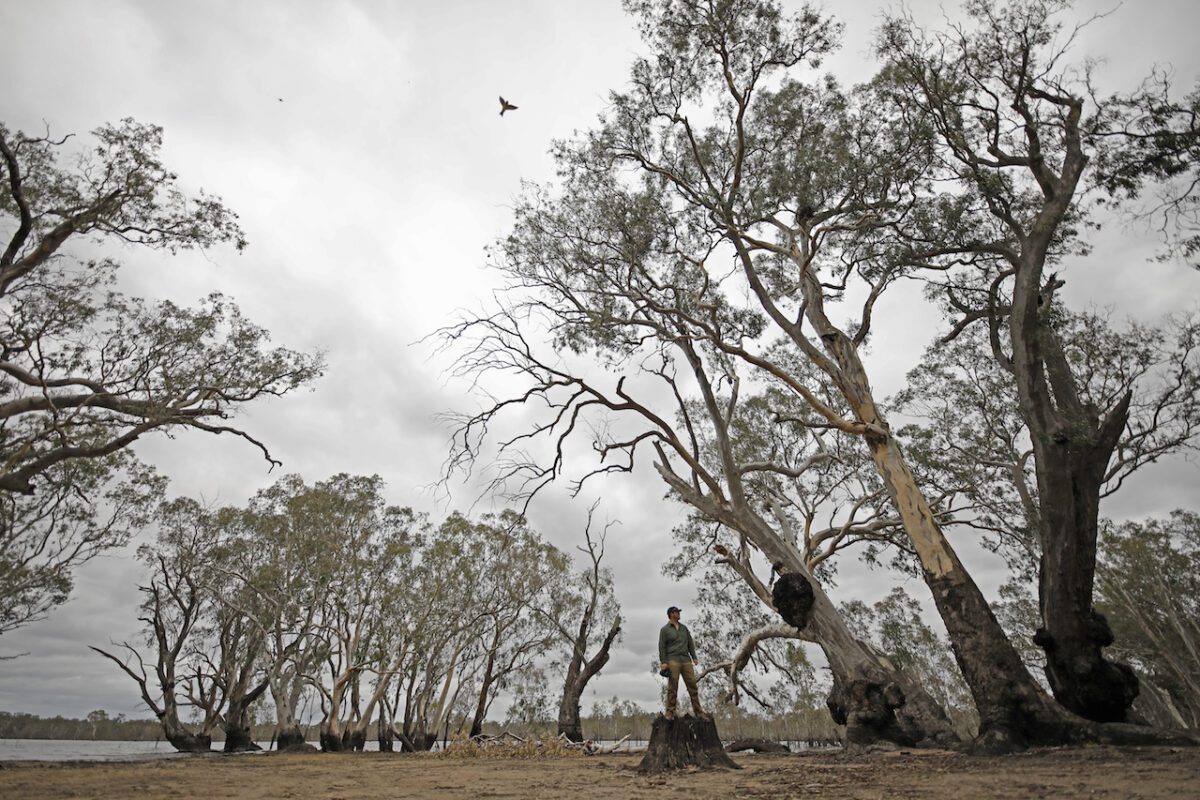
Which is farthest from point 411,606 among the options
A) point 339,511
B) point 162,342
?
point 162,342

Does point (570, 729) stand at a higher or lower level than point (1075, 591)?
lower

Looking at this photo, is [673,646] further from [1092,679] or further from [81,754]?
[81,754]

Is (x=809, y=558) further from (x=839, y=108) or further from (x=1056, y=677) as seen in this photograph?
(x=839, y=108)

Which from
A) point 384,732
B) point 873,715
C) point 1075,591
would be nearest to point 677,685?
point 873,715

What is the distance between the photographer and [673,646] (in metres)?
7.27

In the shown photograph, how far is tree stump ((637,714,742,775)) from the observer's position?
6.34 m

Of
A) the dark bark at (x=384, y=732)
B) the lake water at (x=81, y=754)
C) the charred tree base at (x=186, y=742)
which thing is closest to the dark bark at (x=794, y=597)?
the lake water at (x=81, y=754)

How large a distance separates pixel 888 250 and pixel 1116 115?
301 cm

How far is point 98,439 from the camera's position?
1227 centimetres

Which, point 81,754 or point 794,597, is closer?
point 794,597

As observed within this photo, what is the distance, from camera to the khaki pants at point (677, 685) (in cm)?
679

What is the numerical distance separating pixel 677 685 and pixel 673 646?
44 centimetres

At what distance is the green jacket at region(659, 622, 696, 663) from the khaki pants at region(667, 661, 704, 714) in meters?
0.07

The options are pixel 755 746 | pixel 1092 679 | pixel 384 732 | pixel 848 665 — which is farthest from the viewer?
pixel 384 732
